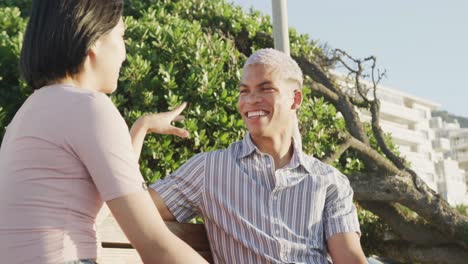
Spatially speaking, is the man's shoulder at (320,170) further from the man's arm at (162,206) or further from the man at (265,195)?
the man's arm at (162,206)

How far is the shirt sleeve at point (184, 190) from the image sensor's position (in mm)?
3105

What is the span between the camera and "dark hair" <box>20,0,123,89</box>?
5.92ft

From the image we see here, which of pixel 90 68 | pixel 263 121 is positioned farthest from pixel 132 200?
pixel 263 121

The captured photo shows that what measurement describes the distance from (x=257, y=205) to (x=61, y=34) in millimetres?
1546

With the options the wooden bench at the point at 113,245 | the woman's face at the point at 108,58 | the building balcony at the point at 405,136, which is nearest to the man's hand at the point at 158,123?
the wooden bench at the point at 113,245

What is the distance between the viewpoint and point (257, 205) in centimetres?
314

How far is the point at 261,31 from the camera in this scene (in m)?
7.05

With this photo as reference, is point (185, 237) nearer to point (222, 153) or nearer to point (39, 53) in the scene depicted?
point (222, 153)

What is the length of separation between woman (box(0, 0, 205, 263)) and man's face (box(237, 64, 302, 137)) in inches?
60.5

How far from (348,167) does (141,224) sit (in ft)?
16.8

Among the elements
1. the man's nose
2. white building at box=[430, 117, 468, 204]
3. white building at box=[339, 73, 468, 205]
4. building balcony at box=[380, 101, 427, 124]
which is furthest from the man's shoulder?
white building at box=[430, 117, 468, 204]

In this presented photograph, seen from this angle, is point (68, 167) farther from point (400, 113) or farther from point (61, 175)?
point (400, 113)

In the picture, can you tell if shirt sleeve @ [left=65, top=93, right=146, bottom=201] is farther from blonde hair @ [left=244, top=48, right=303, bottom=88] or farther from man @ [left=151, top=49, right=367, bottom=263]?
blonde hair @ [left=244, top=48, right=303, bottom=88]

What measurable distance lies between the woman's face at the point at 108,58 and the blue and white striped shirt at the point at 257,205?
1232mm
